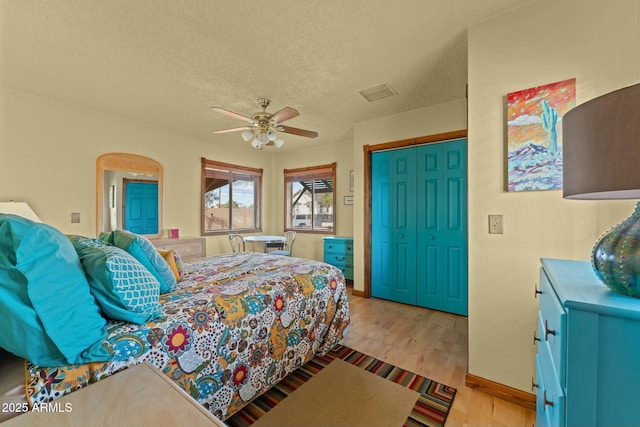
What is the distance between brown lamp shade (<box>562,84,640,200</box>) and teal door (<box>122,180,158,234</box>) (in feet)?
14.8

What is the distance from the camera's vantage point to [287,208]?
18.4 ft

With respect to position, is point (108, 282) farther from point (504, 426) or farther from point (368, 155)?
point (368, 155)

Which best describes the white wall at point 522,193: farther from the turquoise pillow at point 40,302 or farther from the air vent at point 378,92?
the turquoise pillow at point 40,302

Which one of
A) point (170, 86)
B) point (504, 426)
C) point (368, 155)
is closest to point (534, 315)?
point (504, 426)

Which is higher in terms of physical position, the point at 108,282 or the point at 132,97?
the point at 132,97

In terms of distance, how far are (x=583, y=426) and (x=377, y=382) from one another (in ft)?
4.58

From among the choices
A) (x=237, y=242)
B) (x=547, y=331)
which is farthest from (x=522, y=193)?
(x=237, y=242)

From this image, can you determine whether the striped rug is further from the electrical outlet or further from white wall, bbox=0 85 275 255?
white wall, bbox=0 85 275 255

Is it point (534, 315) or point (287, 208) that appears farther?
point (287, 208)

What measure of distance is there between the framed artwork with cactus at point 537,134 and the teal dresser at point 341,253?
2.90 m

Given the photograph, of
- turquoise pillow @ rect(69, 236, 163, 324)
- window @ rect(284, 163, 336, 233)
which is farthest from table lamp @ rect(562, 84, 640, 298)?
window @ rect(284, 163, 336, 233)

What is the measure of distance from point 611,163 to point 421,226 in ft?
8.97

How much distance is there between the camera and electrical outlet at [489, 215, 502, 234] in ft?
5.72

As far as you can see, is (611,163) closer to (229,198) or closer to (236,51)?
(236,51)
